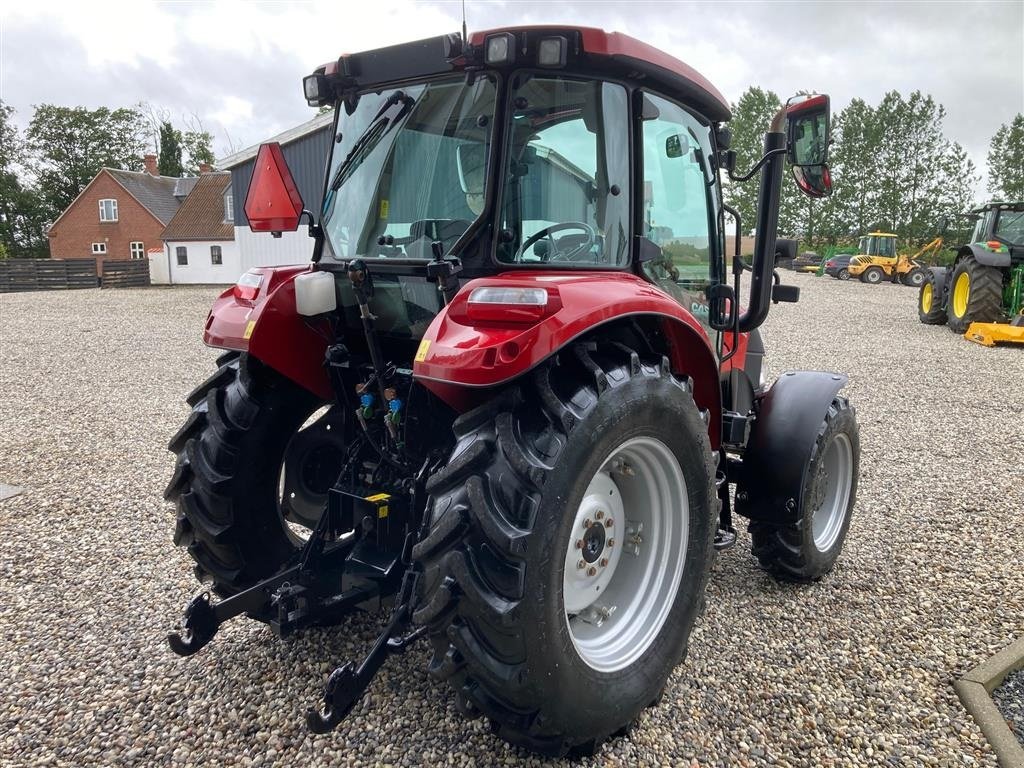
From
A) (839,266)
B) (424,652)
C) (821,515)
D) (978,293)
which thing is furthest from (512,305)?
(839,266)

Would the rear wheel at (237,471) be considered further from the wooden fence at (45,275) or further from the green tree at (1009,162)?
the green tree at (1009,162)

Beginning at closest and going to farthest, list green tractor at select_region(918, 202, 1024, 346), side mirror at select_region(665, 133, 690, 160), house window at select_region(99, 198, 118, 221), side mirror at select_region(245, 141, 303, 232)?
side mirror at select_region(245, 141, 303, 232)
side mirror at select_region(665, 133, 690, 160)
green tractor at select_region(918, 202, 1024, 346)
house window at select_region(99, 198, 118, 221)

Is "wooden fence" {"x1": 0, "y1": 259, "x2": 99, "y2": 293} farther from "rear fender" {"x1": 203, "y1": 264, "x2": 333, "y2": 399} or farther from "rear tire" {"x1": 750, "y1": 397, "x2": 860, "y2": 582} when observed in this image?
"rear tire" {"x1": 750, "y1": 397, "x2": 860, "y2": 582}

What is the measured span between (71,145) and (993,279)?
177 feet

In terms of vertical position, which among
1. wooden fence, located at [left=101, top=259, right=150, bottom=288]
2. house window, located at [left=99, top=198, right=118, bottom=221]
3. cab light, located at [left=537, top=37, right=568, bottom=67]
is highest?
house window, located at [left=99, top=198, right=118, bottom=221]

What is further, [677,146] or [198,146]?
[198,146]

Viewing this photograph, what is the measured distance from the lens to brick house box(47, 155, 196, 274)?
1583 inches

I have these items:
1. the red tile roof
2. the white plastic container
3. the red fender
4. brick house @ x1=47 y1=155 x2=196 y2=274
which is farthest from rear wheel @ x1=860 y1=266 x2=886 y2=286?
brick house @ x1=47 y1=155 x2=196 y2=274

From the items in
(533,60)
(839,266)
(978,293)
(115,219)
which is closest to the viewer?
(533,60)

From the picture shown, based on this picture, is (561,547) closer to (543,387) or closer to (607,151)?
(543,387)

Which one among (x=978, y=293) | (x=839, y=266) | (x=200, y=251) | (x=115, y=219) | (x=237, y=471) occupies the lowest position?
(x=237, y=471)

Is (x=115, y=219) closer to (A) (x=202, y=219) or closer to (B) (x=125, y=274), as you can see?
(A) (x=202, y=219)

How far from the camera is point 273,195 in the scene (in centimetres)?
242

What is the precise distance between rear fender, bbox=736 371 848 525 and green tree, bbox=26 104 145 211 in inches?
2180
